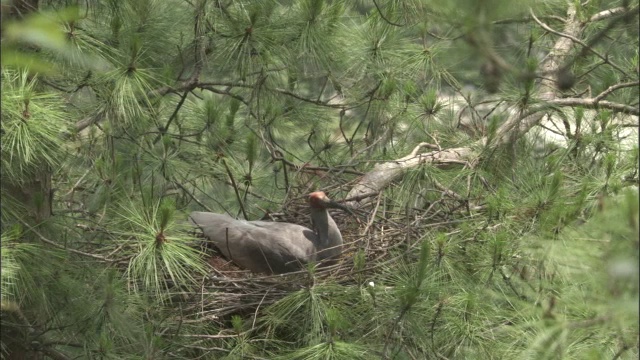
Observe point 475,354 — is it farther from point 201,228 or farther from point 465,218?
point 201,228

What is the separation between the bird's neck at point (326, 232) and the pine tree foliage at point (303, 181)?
0.33ft

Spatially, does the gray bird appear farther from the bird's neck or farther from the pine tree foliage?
the pine tree foliage

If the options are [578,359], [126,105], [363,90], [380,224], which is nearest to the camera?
[578,359]

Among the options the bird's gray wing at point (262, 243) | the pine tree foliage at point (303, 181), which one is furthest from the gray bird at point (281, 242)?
the pine tree foliage at point (303, 181)

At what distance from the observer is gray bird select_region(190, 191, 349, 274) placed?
4.55 meters

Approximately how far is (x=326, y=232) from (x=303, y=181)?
64cm

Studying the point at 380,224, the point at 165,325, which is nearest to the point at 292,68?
the point at 380,224

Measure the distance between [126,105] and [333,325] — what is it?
1016mm

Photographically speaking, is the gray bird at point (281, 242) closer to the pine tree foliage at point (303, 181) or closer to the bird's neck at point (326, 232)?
the bird's neck at point (326, 232)

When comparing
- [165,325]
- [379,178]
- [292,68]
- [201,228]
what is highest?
[292,68]

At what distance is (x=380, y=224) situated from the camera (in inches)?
180

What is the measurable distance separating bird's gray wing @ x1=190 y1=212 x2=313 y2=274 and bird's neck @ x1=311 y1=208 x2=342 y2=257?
0.05 metres

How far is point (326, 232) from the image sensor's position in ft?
15.0

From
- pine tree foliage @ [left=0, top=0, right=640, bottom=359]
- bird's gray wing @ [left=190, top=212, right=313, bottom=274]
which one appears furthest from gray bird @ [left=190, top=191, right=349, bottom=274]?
pine tree foliage @ [left=0, top=0, right=640, bottom=359]
